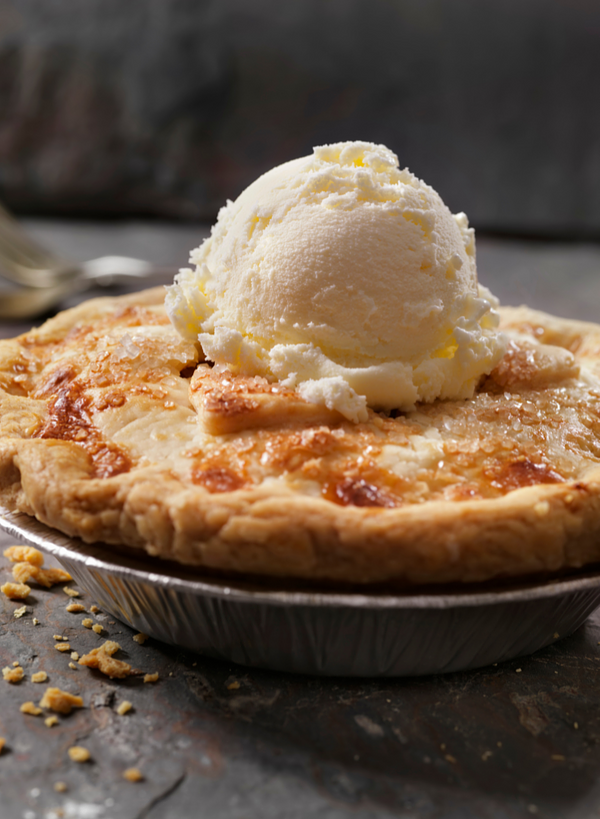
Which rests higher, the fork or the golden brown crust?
the golden brown crust

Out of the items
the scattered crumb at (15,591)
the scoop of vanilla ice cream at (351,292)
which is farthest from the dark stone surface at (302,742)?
the scoop of vanilla ice cream at (351,292)

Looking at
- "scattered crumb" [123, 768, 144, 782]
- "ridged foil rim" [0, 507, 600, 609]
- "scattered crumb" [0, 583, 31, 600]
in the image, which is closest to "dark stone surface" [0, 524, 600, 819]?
"scattered crumb" [123, 768, 144, 782]

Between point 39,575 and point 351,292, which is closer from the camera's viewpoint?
point 351,292

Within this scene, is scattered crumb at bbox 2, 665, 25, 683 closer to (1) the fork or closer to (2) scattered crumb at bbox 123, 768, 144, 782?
(2) scattered crumb at bbox 123, 768, 144, 782

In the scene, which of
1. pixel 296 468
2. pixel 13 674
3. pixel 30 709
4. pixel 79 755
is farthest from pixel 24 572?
pixel 296 468

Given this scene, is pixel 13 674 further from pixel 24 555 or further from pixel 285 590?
pixel 285 590

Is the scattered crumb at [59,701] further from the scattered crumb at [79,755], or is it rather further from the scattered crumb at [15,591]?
the scattered crumb at [15,591]
